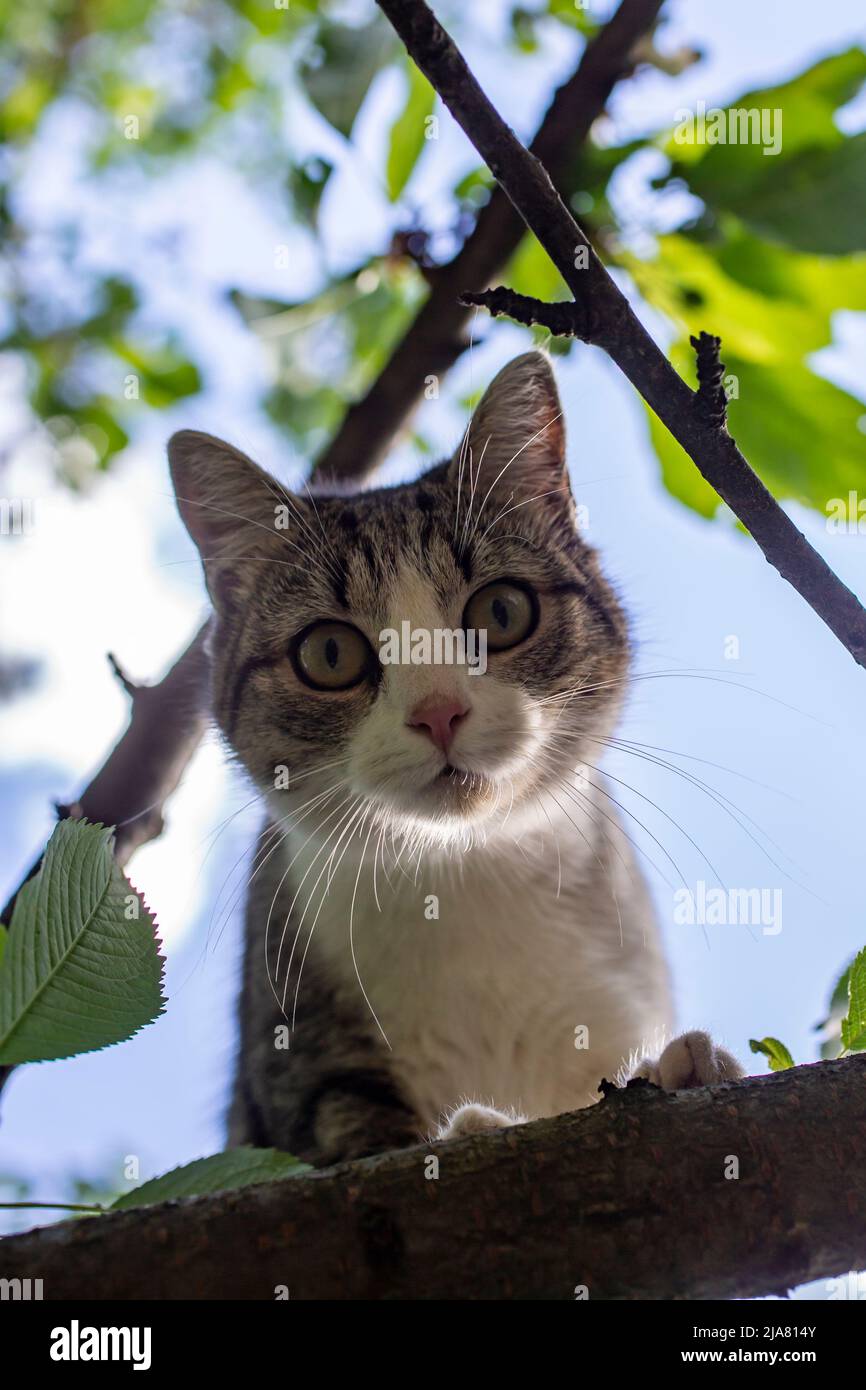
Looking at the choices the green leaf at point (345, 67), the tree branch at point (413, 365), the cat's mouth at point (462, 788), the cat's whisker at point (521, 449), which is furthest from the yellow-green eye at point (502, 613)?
the green leaf at point (345, 67)

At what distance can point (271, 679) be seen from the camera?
2.95 m

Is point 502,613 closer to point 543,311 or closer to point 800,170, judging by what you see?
point 800,170

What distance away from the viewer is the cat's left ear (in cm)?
303

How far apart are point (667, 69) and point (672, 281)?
1.98ft

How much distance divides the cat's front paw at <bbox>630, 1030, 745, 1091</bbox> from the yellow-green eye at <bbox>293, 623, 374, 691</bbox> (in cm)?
110

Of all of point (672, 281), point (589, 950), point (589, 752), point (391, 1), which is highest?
point (672, 281)

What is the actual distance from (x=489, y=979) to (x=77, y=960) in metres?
1.66

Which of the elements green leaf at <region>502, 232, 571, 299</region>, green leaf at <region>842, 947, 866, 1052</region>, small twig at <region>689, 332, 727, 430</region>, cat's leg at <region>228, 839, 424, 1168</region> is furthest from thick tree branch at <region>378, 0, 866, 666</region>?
green leaf at <region>502, 232, 571, 299</region>

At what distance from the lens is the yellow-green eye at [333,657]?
274 centimetres

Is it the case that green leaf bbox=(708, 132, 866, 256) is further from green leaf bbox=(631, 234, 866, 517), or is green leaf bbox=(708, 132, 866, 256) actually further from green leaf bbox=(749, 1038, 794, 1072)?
green leaf bbox=(749, 1038, 794, 1072)

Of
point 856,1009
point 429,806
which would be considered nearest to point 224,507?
point 429,806

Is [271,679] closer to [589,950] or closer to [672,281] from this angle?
[589,950]

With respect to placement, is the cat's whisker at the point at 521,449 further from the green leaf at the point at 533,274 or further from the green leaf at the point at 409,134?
the green leaf at the point at 409,134
